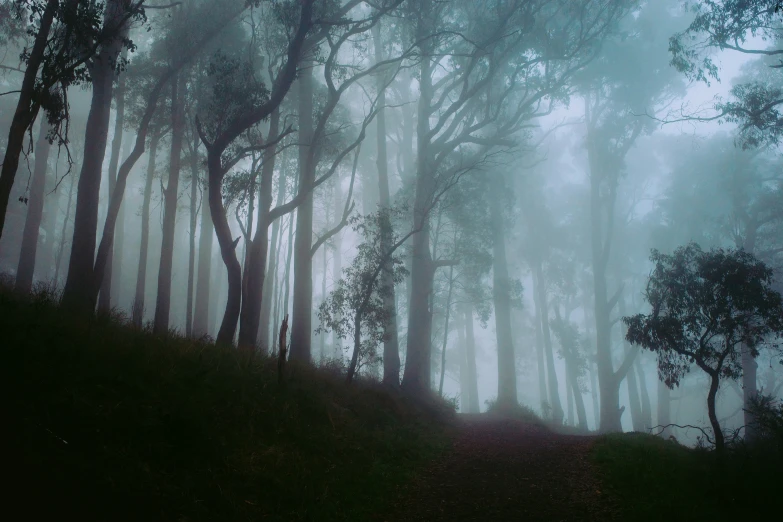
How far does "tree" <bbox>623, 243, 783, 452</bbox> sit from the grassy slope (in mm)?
6280

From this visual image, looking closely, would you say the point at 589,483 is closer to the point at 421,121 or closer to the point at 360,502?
the point at 360,502

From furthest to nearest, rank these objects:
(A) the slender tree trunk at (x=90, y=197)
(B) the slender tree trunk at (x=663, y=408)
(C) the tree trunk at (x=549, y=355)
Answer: (B) the slender tree trunk at (x=663, y=408), (C) the tree trunk at (x=549, y=355), (A) the slender tree trunk at (x=90, y=197)

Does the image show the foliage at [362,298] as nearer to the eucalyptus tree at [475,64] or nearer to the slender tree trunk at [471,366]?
the eucalyptus tree at [475,64]

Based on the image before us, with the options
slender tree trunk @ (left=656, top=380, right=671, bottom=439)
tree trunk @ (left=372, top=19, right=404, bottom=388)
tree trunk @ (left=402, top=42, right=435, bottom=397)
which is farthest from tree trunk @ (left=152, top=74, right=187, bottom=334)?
slender tree trunk @ (left=656, top=380, right=671, bottom=439)

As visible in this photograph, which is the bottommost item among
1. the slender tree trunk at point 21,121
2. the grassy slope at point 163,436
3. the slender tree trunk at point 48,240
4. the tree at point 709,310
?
the grassy slope at point 163,436

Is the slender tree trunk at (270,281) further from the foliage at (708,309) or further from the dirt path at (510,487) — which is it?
the foliage at (708,309)

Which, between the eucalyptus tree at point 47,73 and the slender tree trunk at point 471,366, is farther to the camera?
the slender tree trunk at point 471,366

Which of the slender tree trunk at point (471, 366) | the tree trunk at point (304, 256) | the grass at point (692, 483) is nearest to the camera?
the grass at point (692, 483)

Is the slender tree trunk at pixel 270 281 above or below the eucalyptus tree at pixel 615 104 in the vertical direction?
below

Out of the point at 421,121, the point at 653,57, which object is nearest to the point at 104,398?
the point at 421,121

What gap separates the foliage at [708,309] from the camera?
30.3 ft

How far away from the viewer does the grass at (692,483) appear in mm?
5996

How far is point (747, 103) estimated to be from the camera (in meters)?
12.1

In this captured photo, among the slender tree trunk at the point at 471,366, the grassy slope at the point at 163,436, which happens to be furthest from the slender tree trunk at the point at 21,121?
the slender tree trunk at the point at 471,366
